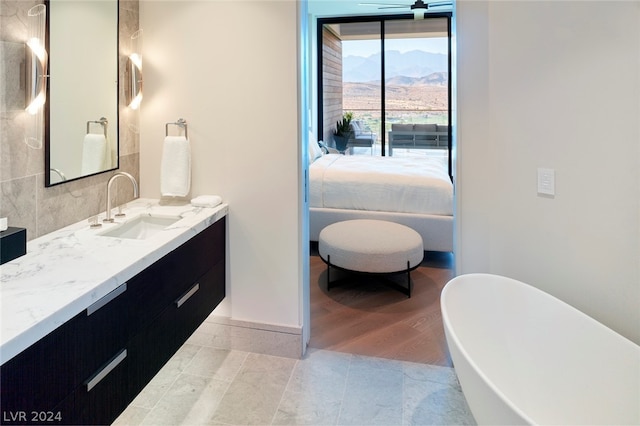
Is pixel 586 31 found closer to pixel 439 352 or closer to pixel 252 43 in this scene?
pixel 252 43

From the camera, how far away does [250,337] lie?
2393 mm

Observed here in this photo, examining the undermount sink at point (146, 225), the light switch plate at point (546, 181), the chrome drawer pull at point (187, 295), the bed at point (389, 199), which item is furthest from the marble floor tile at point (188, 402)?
the bed at point (389, 199)

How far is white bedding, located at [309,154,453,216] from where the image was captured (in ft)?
12.2

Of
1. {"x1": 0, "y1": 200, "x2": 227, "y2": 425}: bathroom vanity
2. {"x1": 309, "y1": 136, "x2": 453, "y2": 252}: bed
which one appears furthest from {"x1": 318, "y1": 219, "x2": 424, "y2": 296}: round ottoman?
{"x1": 0, "y1": 200, "x2": 227, "y2": 425}: bathroom vanity

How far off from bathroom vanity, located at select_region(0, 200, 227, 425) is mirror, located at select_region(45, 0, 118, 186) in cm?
32

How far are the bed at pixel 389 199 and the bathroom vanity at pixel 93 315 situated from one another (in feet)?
6.66

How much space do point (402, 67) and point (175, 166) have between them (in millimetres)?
5490

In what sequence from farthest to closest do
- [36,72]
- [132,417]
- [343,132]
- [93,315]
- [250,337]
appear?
[343,132] → [250,337] → [132,417] → [36,72] → [93,315]

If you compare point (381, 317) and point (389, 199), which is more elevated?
point (389, 199)

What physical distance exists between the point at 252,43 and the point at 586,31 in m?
1.55

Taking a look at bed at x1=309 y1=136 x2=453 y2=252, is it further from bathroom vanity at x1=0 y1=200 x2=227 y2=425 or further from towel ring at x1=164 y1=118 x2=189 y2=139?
bathroom vanity at x1=0 y1=200 x2=227 y2=425

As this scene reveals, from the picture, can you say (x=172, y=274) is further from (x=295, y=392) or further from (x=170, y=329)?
(x=295, y=392)

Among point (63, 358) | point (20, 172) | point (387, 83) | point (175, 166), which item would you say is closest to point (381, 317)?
point (175, 166)

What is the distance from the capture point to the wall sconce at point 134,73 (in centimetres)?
220
